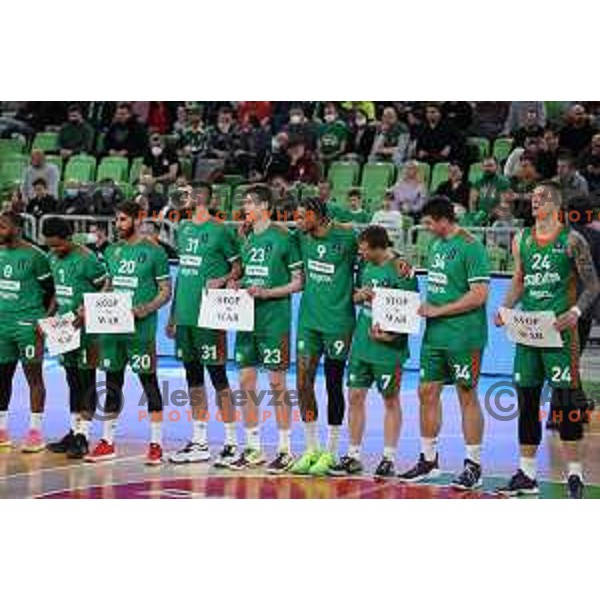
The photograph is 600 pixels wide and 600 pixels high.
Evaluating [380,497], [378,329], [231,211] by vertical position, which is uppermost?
[231,211]

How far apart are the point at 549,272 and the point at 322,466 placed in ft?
6.78

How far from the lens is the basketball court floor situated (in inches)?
406

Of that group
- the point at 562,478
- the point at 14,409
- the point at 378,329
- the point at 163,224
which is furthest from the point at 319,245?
the point at 14,409

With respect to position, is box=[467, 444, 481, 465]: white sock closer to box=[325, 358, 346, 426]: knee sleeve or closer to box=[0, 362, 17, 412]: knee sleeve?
box=[325, 358, 346, 426]: knee sleeve

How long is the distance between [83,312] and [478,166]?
2988 mm

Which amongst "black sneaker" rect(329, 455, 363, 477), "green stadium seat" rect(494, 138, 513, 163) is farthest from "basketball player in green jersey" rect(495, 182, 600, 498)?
"black sneaker" rect(329, 455, 363, 477)

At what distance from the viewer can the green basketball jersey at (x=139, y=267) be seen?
10.8 m

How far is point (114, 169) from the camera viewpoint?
38.1 feet

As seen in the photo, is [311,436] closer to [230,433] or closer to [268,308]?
[230,433]

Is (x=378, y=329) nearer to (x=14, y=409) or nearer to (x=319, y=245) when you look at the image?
(x=319, y=245)

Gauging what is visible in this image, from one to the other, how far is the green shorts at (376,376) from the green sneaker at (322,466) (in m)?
0.58

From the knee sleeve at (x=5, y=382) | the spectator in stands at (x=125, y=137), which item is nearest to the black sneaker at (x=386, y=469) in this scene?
the knee sleeve at (x=5, y=382)

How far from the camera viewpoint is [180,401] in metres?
11.5

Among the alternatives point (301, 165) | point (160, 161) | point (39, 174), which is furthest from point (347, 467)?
point (39, 174)
